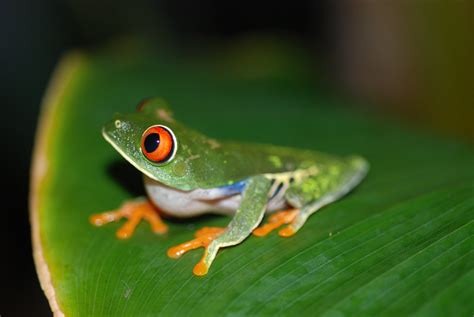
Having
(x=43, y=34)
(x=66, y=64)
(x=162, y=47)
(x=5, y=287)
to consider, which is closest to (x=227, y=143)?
(x=66, y=64)

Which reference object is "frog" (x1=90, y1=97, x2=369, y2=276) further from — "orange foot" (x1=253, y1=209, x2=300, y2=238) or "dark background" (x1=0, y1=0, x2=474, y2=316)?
"dark background" (x1=0, y1=0, x2=474, y2=316)

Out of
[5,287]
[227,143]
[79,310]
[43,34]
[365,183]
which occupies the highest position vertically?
[43,34]

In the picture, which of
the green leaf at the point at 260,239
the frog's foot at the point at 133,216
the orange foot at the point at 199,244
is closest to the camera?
the green leaf at the point at 260,239

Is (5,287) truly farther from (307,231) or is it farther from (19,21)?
(19,21)

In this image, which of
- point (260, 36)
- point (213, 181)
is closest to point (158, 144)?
point (213, 181)

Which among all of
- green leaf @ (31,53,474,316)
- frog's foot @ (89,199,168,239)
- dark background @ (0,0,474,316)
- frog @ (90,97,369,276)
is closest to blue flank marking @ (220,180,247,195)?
frog @ (90,97,369,276)

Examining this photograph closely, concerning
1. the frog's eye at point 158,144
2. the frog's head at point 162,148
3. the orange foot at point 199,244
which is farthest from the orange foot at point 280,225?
the frog's eye at point 158,144

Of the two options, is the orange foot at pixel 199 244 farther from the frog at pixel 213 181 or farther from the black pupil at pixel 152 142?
the black pupil at pixel 152 142
